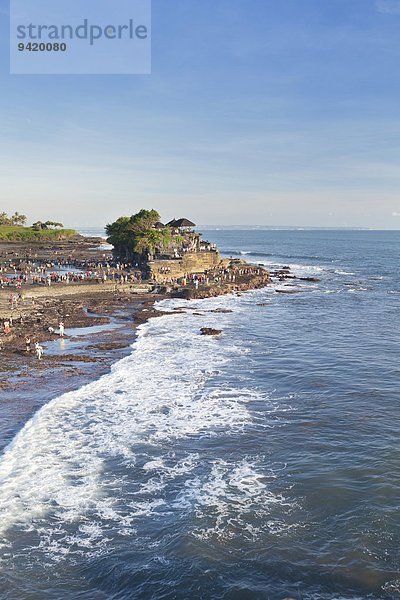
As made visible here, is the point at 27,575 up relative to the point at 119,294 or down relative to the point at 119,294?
down

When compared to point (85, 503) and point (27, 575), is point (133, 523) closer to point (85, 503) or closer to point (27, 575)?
point (85, 503)

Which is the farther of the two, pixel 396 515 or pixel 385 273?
pixel 385 273

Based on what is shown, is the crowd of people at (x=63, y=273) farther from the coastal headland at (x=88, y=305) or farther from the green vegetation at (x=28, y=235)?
the green vegetation at (x=28, y=235)

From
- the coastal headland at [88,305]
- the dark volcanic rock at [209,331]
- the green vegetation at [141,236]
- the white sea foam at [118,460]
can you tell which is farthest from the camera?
the green vegetation at [141,236]

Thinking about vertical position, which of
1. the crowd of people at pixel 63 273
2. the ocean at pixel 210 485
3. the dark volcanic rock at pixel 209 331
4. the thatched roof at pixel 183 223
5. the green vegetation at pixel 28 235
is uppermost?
the green vegetation at pixel 28 235

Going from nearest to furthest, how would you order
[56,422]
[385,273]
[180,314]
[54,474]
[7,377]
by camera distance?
[54,474] → [56,422] → [7,377] → [180,314] → [385,273]

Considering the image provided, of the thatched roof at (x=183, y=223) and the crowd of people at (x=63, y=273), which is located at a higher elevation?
the thatched roof at (x=183, y=223)

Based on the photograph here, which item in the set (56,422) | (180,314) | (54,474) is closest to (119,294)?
(180,314)

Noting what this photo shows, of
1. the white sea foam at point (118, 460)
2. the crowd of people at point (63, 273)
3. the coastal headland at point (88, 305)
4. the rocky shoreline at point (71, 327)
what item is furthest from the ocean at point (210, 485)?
the crowd of people at point (63, 273)
